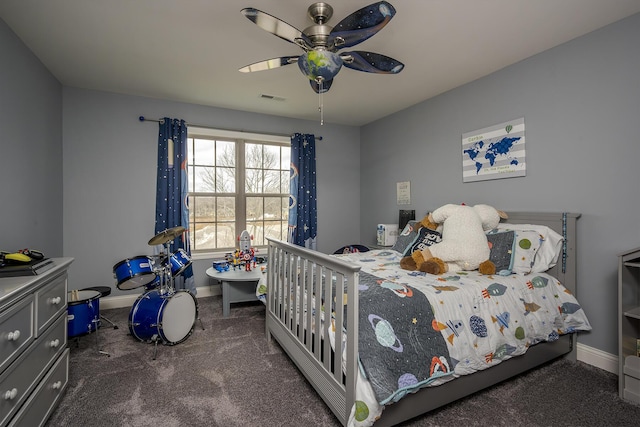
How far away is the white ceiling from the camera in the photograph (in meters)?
1.88

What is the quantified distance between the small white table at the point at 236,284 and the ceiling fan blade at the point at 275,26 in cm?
213

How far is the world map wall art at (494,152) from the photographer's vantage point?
258 cm

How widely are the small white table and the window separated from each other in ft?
2.64

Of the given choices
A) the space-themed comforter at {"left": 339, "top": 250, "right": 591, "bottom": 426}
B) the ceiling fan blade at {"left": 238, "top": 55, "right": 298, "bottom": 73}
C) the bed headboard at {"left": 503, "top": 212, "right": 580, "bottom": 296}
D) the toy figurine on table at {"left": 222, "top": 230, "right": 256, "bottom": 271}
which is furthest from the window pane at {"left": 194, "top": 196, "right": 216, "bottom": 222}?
the bed headboard at {"left": 503, "top": 212, "right": 580, "bottom": 296}

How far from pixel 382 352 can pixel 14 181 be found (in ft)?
9.01

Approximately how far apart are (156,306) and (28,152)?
1.58m

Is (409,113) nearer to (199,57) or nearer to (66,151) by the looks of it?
(199,57)

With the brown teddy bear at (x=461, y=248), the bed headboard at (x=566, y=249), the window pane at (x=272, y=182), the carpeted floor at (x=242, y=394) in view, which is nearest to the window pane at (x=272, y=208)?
the window pane at (x=272, y=182)

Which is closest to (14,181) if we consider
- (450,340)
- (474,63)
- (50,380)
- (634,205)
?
(50,380)

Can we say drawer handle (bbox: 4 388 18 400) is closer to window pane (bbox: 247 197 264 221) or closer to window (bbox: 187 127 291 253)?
window (bbox: 187 127 291 253)

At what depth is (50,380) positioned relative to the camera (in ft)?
5.16

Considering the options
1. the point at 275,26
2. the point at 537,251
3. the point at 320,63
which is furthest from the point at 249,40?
the point at 537,251

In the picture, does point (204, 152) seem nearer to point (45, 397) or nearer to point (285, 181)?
point (285, 181)

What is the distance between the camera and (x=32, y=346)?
1400 millimetres
